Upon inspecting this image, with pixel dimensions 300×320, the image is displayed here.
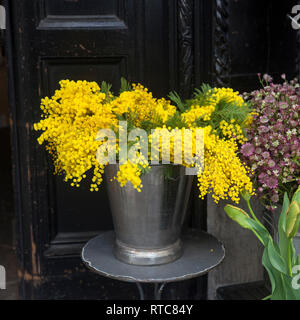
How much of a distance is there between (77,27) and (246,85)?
665 millimetres

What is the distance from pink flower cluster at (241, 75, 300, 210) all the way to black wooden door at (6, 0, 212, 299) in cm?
41

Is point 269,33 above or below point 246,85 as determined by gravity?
above

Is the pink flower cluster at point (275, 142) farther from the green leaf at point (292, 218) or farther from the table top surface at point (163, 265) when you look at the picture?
the table top surface at point (163, 265)

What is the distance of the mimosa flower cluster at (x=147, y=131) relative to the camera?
107 centimetres

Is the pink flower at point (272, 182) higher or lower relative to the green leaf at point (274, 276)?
higher

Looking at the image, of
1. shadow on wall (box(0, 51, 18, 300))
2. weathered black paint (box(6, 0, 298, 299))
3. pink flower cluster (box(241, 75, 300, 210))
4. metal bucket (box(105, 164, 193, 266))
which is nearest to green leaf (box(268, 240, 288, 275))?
pink flower cluster (box(241, 75, 300, 210))

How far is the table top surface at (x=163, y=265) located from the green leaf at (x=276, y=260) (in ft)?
0.56

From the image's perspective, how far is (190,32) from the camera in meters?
1.57

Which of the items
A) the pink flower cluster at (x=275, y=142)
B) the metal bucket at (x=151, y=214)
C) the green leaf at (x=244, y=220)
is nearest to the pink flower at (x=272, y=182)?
the pink flower cluster at (x=275, y=142)

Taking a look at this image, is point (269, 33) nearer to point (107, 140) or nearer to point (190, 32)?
point (190, 32)

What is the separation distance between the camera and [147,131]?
1.15 metres

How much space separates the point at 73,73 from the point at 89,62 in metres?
0.07

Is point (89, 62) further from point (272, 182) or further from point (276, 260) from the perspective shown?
point (276, 260)
